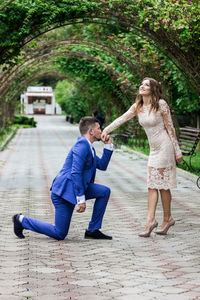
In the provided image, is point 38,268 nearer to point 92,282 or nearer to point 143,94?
point 92,282

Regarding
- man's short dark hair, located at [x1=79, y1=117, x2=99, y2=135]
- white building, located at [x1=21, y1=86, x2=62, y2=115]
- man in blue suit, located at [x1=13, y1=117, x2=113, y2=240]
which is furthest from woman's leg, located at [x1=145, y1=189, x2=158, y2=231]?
white building, located at [x1=21, y1=86, x2=62, y2=115]

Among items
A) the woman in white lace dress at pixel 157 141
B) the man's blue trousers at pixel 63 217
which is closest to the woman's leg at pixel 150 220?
the woman in white lace dress at pixel 157 141

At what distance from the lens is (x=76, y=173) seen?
20.2 ft

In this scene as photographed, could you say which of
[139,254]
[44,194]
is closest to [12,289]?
[139,254]

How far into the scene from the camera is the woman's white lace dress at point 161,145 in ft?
22.2

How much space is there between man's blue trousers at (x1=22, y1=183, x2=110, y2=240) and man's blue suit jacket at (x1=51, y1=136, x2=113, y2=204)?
0.12m

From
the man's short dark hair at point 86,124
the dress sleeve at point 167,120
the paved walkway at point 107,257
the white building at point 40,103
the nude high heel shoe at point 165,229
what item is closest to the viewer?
the paved walkway at point 107,257

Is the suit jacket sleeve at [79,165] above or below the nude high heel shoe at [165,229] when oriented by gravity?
above

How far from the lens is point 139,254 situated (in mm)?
5902

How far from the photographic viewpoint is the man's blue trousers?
629cm

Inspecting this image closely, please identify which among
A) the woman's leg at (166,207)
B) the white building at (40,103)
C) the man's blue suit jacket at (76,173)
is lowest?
the white building at (40,103)

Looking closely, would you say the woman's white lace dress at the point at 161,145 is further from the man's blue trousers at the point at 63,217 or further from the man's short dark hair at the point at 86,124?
the man's blue trousers at the point at 63,217

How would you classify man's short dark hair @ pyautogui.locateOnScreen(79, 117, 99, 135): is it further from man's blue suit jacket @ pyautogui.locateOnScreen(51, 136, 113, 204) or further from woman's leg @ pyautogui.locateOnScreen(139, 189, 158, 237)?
woman's leg @ pyautogui.locateOnScreen(139, 189, 158, 237)

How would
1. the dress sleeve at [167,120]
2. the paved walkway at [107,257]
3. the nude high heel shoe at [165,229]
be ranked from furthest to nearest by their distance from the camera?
the nude high heel shoe at [165,229] < the dress sleeve at [167,120] < the paved walkway at [107,257]
